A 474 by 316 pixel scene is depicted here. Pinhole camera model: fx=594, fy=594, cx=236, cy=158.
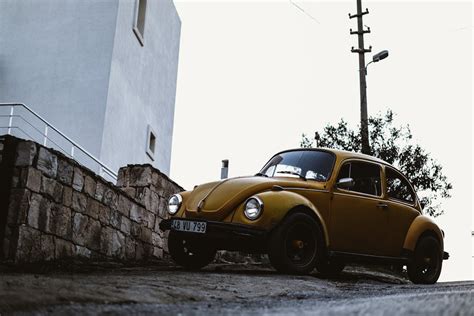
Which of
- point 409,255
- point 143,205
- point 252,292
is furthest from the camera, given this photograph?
point 143,205

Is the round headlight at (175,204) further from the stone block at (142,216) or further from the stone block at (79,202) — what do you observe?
the stone block at (142,216)

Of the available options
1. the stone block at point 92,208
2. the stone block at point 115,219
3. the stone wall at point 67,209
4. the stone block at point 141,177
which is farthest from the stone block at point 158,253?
the stone block at point 92,208

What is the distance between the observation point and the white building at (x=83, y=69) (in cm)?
1458

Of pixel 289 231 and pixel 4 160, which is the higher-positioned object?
pixel 4 160

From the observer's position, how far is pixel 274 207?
266 inches

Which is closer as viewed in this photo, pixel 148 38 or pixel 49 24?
pixel 49 24

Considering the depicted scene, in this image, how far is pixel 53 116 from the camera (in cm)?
1475

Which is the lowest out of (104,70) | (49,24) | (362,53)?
(104,70)

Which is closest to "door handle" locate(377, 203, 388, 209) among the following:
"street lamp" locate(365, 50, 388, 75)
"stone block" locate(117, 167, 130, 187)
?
"stone block" locate(117, 167, 130, 187)

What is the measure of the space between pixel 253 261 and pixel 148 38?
948cm

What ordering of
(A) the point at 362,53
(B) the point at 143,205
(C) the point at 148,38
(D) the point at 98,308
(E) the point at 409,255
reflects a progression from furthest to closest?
(A) the point at 362,53 < (C) the point at 148,38 < (B) the point at 143,205 < (E) the point at 409,255 < (D) the point at 98,308

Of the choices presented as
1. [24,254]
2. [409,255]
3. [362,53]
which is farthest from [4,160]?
[362,53]

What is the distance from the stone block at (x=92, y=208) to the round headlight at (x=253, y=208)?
2.05 m

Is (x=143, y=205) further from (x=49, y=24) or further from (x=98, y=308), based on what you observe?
(x=49, y=24)
